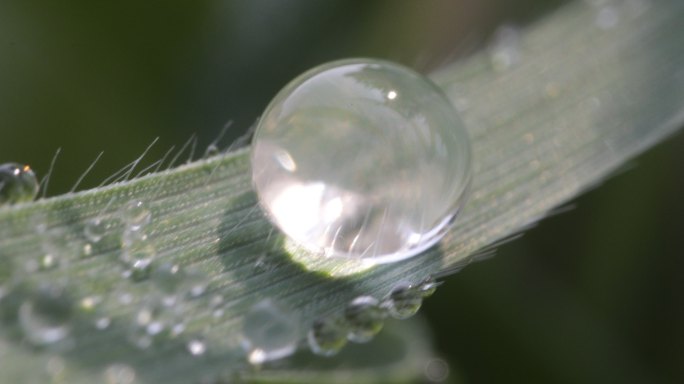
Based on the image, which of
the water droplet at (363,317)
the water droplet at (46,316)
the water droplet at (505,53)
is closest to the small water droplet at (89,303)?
the water droplet at (46,316)

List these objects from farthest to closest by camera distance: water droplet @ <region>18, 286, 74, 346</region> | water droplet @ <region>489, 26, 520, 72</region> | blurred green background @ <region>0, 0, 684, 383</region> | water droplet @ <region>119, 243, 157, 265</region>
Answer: blurred green background @ <region>0, 0, 684, 383</region>, water droplet @ <region>489, 26, 520, 72</region>, water droplet @ <region>119, 243, 157, 265</region>, water droplet @ <region>18, 286, 74, 346</region>

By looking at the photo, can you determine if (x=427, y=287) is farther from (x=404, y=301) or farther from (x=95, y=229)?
(x=95, y=229)

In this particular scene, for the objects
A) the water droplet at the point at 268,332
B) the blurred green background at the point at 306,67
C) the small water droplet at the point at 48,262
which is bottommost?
the blurred green background at the point at 306,67

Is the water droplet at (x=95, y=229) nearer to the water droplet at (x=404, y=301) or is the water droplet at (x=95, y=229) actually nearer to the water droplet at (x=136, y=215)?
the water droplet at (x=136, y=215)

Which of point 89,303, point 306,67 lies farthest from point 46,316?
point 306,67

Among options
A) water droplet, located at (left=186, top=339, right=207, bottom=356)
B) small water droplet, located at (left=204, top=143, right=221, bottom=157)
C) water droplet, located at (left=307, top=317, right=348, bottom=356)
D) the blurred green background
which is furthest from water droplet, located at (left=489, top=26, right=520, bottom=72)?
water droplet, located at (left=186, top=339, right=207, bottom=356)

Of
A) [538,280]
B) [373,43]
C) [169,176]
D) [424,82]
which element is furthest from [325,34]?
[169,176]

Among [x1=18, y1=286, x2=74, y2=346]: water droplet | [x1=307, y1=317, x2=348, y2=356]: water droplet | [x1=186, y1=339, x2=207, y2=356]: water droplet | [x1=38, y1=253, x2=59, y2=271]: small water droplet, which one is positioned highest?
[x1=38, y1=253, x2=59, y2=271]: small water droplet

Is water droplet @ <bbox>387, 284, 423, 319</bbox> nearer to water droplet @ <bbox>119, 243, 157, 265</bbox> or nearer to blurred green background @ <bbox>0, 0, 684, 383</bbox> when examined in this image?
water droplet @ <bbox>119, 243, 157, 265</bbox>
